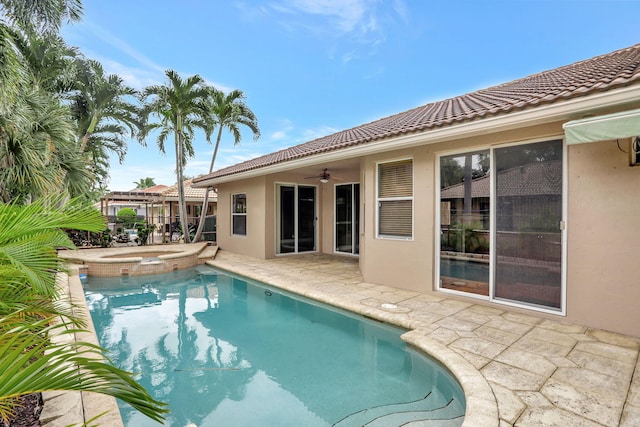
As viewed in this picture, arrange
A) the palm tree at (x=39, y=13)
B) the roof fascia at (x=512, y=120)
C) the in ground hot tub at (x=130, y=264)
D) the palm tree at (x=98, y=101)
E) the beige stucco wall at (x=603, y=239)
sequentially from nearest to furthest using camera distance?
1. the roof fascia at (x=512, y=120)
2. the beige stucco wall at (x=603, y=239)
3. the palm tree at (x=39, y=13)
4. the in ground hot tub at (x=130, y=264)
5. the palm tree at (x=98, y=101)

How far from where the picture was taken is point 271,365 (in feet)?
15.8

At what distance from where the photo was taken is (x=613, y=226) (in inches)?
199

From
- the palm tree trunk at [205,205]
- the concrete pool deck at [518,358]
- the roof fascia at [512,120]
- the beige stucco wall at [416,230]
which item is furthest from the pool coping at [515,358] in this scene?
the palm tree trunk at [205,205]

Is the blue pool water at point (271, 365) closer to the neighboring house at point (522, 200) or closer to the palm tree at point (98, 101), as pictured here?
the neighboring house at point (522, 200)

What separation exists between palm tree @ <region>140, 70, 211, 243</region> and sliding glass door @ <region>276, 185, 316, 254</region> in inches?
274

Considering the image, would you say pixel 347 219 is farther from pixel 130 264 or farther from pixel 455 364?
pixel 455 364

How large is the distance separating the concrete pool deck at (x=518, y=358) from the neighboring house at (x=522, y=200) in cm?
49

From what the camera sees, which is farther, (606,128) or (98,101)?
(98,101)

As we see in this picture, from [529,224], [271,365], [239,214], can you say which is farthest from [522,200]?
[239,214]

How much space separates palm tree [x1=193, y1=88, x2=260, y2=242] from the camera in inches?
Result: 705

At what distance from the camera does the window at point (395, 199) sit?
25.6 ft

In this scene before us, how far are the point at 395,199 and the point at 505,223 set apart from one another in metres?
2.62

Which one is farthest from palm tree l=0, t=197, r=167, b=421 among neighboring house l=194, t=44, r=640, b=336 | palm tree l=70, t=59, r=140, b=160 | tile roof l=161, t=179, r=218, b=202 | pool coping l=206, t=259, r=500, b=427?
tile roof l=161, t=179, r=218, b=202

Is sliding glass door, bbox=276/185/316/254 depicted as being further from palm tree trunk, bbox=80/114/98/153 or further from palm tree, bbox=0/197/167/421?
palm tree trunk, bbox=80/114/98/153
